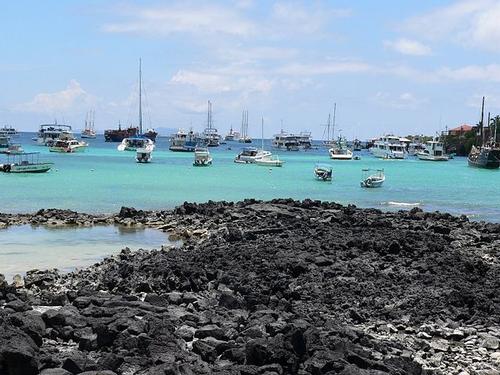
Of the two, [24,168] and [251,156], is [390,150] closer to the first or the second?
A: [251,156]

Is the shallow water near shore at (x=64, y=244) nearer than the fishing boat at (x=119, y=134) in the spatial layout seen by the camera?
Yes

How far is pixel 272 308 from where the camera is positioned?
44.9ft

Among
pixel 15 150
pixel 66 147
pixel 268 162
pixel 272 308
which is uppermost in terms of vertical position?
pixel 272 308

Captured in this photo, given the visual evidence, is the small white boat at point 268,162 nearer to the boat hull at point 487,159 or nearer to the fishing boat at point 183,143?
the boat hull at point 487,159

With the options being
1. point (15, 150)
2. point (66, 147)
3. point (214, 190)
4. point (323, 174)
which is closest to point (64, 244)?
point (214, 190)

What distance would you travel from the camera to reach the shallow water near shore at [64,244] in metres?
21.6

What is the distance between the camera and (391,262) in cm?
1969

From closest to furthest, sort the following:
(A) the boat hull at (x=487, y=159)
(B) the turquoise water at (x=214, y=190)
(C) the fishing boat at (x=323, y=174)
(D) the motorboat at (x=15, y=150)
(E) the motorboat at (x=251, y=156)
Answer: (B) the turquoise water at (x=214, y=190), (C) the fishing boat at (x=323, y=174), (D) the motorboat at (x=15, y=150), (E) the motorboat at (x=251, y=156), (A) the boat hull at (x=487, y=159)

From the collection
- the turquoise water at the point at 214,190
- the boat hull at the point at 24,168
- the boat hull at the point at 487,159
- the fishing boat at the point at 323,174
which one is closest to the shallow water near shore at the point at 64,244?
the turquoise water at the point at 214,190

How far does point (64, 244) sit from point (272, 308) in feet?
47.4


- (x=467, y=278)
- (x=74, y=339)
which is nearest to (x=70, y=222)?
(x=467, y=278)

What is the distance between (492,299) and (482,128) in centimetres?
11518

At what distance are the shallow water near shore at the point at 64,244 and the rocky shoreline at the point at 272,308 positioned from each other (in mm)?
1879

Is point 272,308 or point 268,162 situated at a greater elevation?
point 272,308
